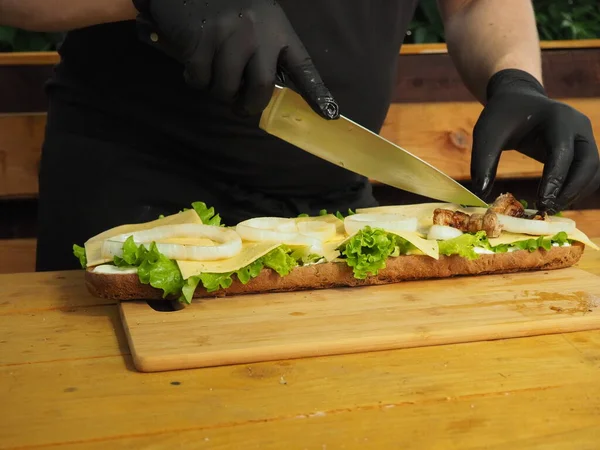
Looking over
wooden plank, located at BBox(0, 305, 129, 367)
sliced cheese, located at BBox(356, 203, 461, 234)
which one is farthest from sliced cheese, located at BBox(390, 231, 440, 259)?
wooden plank, located at BBox(0, 305, 129, 367)

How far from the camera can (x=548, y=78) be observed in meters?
4.08

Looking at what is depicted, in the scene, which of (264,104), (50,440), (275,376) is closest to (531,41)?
(264,104)

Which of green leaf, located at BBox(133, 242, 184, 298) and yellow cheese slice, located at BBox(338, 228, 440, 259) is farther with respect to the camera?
yellow cheese slice, located at BBox(338, 228, 440, 259)

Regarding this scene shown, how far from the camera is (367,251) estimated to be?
210 cm

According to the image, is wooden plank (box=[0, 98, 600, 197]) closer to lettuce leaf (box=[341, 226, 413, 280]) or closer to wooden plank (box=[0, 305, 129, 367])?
lettuce leaf (box=[341, 226, 413, 280])

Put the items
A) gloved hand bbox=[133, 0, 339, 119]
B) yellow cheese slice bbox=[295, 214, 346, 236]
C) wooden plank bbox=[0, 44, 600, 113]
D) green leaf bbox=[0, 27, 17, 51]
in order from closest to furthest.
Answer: gloved hand bbox=[133, 0, 339, 119] < yellow cheese slice bbox=[295, 214, 346, 236] < wooden plank bbox=[0, 44, 600, 113] < green leaf bbox=[0, 27, 17, 51]

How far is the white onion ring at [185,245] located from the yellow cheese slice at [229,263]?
0.01m

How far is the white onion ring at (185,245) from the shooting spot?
199 centimetres

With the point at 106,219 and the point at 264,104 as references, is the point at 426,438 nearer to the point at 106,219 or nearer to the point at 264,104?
the point at 264,104

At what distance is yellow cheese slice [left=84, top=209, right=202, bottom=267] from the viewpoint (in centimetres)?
210

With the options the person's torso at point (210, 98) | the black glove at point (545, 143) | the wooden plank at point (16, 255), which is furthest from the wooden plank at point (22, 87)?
the black glove at point (545, 143)

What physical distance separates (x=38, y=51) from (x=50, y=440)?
2.86 m

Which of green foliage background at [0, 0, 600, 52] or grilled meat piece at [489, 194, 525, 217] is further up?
green foliage background at [0, 0, 600, 52]

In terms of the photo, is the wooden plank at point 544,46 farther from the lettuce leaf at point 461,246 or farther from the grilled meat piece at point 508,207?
the lettuce leaf at point 461,246
